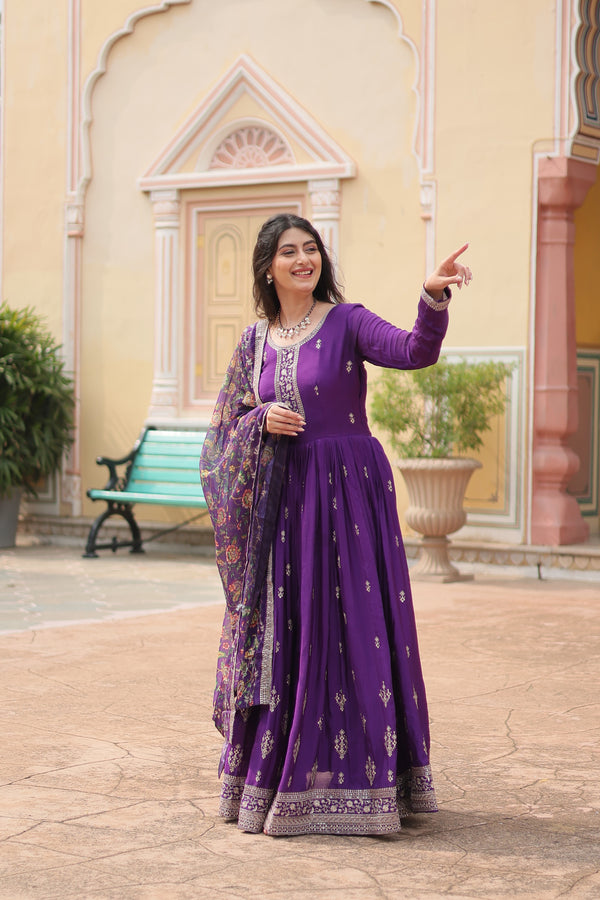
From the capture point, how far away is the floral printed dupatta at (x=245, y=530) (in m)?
3.28

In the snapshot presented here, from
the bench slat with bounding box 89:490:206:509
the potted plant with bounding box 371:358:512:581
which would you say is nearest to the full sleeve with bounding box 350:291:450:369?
the potted plant with bounding box 371:358:512:581

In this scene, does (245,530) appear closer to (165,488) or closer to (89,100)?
(165,488)

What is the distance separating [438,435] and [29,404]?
3243 millimetres

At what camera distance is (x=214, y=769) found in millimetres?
3758

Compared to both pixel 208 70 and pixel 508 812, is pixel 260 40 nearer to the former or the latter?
pixel 208 70

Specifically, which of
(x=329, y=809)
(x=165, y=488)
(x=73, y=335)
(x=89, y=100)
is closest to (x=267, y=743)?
(x=329, y=809)

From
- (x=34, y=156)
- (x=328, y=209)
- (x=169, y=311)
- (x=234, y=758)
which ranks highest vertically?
(x=34, y=156)

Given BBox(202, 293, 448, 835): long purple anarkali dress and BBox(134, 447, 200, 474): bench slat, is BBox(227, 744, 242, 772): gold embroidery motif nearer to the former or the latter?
BBox(202, 293, 448, 835): long purple anarkali dress

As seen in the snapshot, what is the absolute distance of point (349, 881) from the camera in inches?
111

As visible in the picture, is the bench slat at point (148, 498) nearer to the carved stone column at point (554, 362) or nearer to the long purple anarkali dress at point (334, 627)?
the carved stone column at point (554, 362)

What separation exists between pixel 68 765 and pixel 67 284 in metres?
6.70

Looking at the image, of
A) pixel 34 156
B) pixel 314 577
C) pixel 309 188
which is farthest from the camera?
pixel 34 156

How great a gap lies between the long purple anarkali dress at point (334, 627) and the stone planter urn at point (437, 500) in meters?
4.33

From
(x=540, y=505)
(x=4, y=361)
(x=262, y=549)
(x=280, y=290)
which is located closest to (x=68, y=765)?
(x=262, y=549)
